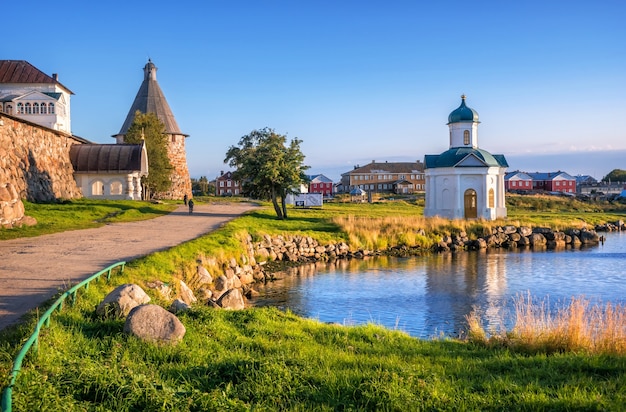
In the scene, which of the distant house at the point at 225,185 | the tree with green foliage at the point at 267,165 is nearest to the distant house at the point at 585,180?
the distant house at the point at 225,185

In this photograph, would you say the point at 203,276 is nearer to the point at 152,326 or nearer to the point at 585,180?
the point at 152,326

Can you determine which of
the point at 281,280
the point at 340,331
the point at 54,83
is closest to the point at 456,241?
the point at 281,280

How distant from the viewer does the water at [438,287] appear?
623 inches

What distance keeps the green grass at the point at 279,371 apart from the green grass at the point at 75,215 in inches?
535

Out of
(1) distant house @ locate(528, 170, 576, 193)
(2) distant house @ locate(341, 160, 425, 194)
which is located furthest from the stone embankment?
(1) distant house @ locate(528, 170, 576, 193)

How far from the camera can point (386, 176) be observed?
126 metres

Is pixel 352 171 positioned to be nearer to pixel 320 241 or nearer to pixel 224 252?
pixel 320 241

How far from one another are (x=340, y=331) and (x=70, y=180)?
3709 cm

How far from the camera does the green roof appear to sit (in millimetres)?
42969

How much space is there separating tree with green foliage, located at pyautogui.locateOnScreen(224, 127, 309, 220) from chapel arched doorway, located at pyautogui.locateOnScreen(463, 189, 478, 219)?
545 inches

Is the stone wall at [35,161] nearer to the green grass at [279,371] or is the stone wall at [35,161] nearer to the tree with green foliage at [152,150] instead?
the tree with green foliage at [152,150]

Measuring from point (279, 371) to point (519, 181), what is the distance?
131390 millimetres

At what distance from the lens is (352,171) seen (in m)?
129

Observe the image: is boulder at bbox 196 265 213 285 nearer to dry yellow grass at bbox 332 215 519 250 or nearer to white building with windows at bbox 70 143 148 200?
dry yellow grass at bbox 332 215 519 250
